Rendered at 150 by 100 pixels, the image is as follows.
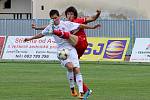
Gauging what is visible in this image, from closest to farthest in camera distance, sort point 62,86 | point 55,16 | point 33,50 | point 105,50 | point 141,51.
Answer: point 55,16
point 62,86
point 141,51
point 105,50
point 33,50

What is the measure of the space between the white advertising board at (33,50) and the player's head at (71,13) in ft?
65.0

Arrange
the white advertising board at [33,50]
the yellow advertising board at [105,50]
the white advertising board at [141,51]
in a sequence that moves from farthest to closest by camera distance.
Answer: the white advertising board at [33,50] → the yellow advertising board at [105,50] → the white advertising board at [141,51]

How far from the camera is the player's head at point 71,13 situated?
50.0ft

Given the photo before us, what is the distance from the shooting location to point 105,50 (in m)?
35.0

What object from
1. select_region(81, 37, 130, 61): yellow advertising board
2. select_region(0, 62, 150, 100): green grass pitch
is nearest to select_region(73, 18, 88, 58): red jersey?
select_region(0, 62, 150, 100): green grass pitch

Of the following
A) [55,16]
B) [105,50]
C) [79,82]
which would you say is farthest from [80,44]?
[105,50]

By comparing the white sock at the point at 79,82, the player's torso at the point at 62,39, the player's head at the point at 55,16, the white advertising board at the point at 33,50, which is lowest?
the white advertising board at the point at 33,50

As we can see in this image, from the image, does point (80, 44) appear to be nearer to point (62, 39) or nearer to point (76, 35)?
point (76, 35)

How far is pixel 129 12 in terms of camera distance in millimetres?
56406

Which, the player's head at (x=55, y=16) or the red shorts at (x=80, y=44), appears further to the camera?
the red shorts at (x=80, y=44)

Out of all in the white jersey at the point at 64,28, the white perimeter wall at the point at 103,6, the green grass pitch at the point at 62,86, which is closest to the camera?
the white jersey at the point at 64,28

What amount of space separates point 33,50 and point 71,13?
20.6 meters

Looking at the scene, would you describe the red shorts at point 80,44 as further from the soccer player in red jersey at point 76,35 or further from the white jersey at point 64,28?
the white jersey at point 64,28

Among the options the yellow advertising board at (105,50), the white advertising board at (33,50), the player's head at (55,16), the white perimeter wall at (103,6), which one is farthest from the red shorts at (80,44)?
the white perimeter wall at (103,6)
